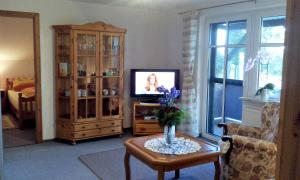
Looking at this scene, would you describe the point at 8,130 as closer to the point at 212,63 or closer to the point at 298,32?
the point at 212,63

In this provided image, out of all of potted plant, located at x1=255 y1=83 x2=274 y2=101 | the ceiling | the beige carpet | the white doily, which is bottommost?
the beige carpet

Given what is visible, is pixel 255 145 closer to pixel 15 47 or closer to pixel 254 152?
pixel 254 152

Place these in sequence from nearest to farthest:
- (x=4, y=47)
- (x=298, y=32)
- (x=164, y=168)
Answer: (x=298, y=32) < (x=164, y=168) < (x=4, y=47)

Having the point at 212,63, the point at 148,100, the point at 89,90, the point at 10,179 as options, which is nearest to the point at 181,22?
the point at 212,63

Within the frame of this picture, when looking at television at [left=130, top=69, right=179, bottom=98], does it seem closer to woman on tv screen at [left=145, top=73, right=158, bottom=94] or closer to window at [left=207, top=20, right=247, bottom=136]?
woman on tv screen at [left=145, top=73, right=158, bottom=94]

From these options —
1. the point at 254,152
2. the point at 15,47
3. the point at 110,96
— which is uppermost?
the point at 15,47

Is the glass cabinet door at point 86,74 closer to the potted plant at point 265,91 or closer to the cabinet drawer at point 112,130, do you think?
the cabinet drawer at point 112,130

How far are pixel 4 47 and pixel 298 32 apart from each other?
7.61 metres

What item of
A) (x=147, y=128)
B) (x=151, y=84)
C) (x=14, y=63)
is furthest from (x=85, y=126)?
(x=14, y=63)

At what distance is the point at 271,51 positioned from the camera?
12.9 ft

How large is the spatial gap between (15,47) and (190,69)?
4681 millimetres

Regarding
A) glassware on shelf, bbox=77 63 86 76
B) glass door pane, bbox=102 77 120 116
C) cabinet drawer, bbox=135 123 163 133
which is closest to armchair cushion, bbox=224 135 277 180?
cabinet drawer, bbox=135 123 163 133

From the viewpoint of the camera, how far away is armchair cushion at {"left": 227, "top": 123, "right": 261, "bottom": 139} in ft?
11.2

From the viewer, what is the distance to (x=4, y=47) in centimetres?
707
